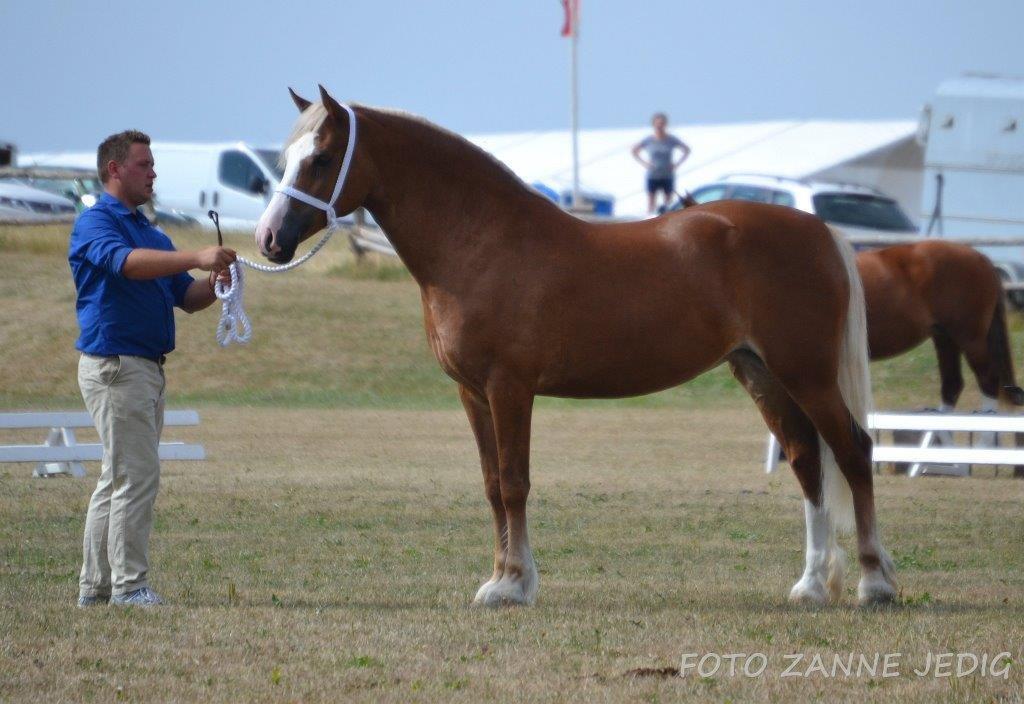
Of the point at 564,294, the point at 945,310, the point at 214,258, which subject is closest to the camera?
the point at 214,258

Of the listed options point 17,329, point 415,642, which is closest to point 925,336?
point 415,642

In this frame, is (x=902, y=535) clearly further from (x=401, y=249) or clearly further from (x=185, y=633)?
(x=185, y=633)

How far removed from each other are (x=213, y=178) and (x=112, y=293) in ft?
89.4

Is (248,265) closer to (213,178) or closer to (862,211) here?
(862,211)

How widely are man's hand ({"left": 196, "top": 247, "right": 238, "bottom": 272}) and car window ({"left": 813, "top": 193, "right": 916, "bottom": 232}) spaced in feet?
54.1

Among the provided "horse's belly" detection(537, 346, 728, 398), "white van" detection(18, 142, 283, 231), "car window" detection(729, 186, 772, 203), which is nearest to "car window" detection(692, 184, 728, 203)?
"car window" detection(729, 186, 772, 203)

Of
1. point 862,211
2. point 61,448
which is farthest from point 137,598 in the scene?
point 862,211

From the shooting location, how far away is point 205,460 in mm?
13383

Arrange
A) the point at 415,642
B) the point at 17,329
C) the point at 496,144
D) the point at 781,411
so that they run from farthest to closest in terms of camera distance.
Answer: the point at 496,144 < the point at 17,329 < the point at 781,411 < the point at 415,642

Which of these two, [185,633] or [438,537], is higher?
[185,633]

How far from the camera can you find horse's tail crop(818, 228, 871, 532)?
725 centimetres

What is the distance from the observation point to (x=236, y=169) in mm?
32844

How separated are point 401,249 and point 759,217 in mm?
1754

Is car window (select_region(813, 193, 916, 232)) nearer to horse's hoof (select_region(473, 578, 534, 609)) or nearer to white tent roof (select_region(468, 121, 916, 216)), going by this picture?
white tent roof (select_region(468, 121, 916, 216))
